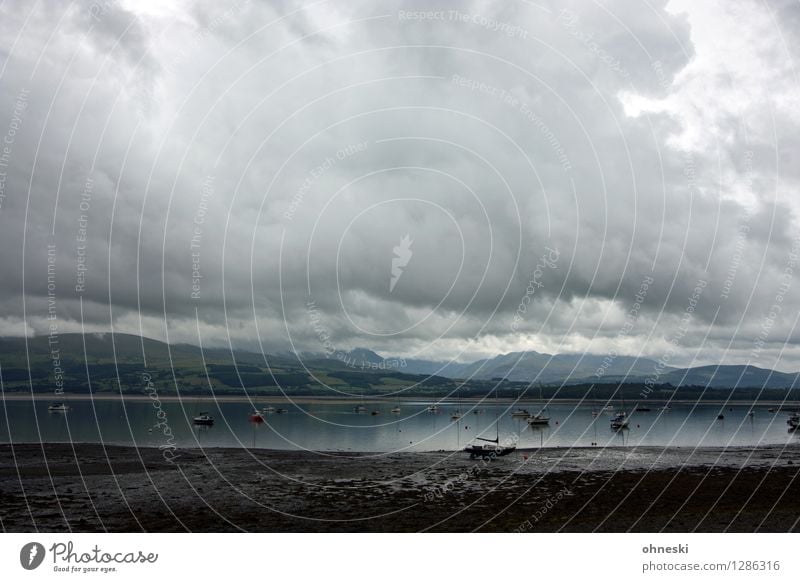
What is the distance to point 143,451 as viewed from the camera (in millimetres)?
61062

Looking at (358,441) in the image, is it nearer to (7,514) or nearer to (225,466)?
(225,466)

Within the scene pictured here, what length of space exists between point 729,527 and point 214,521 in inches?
1035
